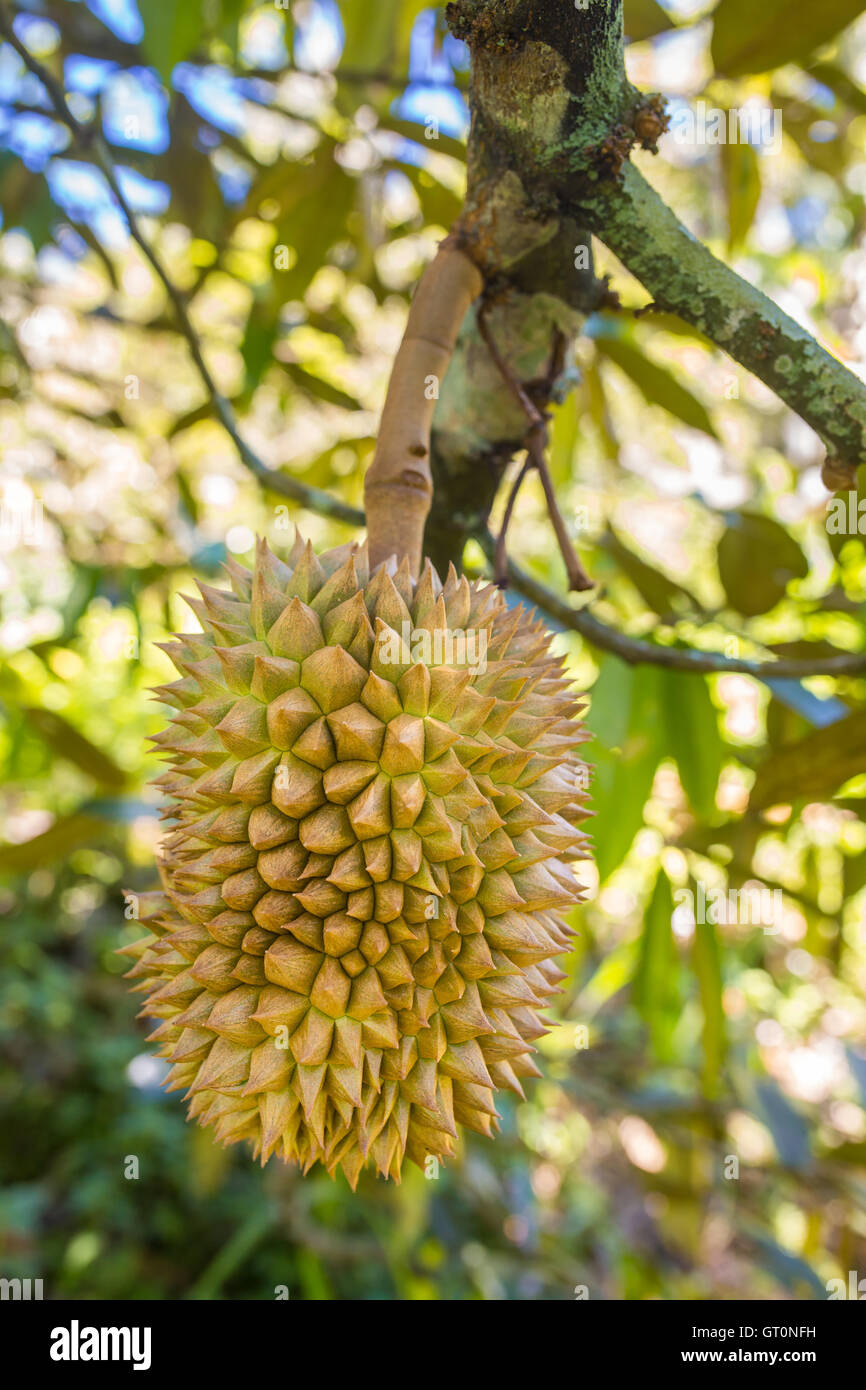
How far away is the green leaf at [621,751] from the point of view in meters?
1.45

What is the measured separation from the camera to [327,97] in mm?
1930

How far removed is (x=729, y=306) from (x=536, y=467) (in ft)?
0.88

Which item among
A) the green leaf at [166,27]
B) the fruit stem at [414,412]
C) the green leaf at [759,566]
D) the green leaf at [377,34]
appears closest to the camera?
the fruit stem at [414,412]

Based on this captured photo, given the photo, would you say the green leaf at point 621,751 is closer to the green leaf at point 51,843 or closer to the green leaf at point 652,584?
the green leaf at point 652,584

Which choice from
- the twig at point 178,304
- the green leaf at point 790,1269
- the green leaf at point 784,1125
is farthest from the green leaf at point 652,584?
the green leaf at point 790,1269

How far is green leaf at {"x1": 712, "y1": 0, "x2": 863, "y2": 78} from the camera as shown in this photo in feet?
4.58

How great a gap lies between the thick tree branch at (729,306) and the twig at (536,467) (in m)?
0.19

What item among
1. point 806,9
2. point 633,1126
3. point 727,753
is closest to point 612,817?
point 727,753

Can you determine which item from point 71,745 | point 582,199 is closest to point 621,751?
point 582,199

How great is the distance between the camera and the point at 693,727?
63.9 inches

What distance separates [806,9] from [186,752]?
4.77ft

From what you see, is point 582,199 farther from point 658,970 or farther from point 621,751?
point 658,970

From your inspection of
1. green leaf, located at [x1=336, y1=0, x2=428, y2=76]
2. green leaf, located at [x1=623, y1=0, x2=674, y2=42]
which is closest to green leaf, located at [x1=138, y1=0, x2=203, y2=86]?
green leaf, located at [x1=336, y1=0, x2=428, y2=76]
